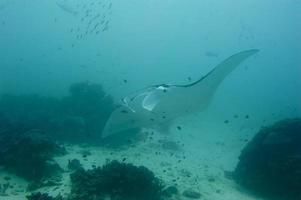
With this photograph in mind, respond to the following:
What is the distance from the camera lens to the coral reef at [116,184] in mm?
10148

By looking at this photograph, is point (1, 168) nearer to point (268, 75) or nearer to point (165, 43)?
point (268, 75)

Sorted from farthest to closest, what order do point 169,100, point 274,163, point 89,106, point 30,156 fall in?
point 89,106 → point 274,163 → point 30,156 → point 169,100

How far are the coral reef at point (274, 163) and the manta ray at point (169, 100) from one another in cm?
444

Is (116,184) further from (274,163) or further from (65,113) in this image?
(65,113)

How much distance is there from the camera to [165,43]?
173375 mm

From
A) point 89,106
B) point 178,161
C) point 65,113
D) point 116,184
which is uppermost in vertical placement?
point 89,106

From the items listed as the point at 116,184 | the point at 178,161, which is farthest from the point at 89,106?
the point at 116,184

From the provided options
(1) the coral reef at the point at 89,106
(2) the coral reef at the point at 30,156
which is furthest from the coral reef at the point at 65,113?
(2) the coral reef at the point at 30,156

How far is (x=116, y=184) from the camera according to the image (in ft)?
34.4

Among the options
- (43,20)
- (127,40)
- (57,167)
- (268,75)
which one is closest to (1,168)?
(57,167)

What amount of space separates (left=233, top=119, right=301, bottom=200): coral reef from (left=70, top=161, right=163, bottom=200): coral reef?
4056 millimetres

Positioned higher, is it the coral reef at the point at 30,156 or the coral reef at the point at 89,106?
the coral reef at the point at 89,106

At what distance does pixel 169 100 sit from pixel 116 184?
3213 mm

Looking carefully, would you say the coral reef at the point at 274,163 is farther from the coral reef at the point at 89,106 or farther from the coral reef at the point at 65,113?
the coral reef at the point at 89,106
